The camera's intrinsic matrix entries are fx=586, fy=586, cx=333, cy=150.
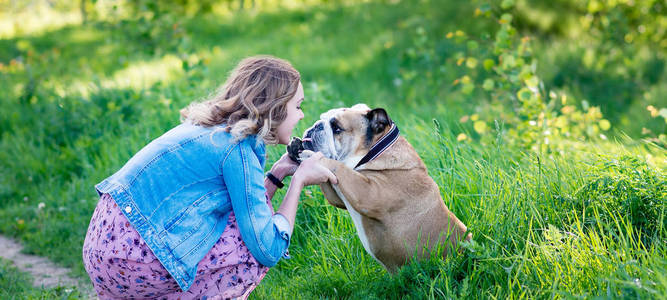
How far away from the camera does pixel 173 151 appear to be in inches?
116

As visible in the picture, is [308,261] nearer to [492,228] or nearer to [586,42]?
[492,228]

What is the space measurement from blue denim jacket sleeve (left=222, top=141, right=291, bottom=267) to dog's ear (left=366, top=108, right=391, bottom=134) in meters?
0.90

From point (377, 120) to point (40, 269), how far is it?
3.08m

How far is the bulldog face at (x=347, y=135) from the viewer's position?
364 cm

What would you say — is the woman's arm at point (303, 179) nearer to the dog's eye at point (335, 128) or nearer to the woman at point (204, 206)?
the woman at point (204, 206)

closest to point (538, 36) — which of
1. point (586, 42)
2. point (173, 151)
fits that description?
point (586, 42)

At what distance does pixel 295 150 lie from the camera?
3551mm

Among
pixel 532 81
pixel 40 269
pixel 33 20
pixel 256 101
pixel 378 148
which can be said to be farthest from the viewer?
pixel 33 20

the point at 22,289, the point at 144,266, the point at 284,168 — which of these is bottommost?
the point at 22,289

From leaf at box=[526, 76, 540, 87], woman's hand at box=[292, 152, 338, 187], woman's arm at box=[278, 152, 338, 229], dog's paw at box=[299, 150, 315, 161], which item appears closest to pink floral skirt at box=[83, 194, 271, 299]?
woman's arm at box=[278, 152, 338, 229]

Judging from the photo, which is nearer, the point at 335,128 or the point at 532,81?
the point at 335,128

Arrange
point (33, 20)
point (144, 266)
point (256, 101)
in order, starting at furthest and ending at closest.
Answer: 1. point (33, 20)
2. point (256, 101)
3. point (144, 266)

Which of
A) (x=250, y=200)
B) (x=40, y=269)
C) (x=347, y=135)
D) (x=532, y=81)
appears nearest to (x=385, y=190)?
(x=347, y=135)

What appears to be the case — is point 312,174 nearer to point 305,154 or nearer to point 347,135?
point 305,154
